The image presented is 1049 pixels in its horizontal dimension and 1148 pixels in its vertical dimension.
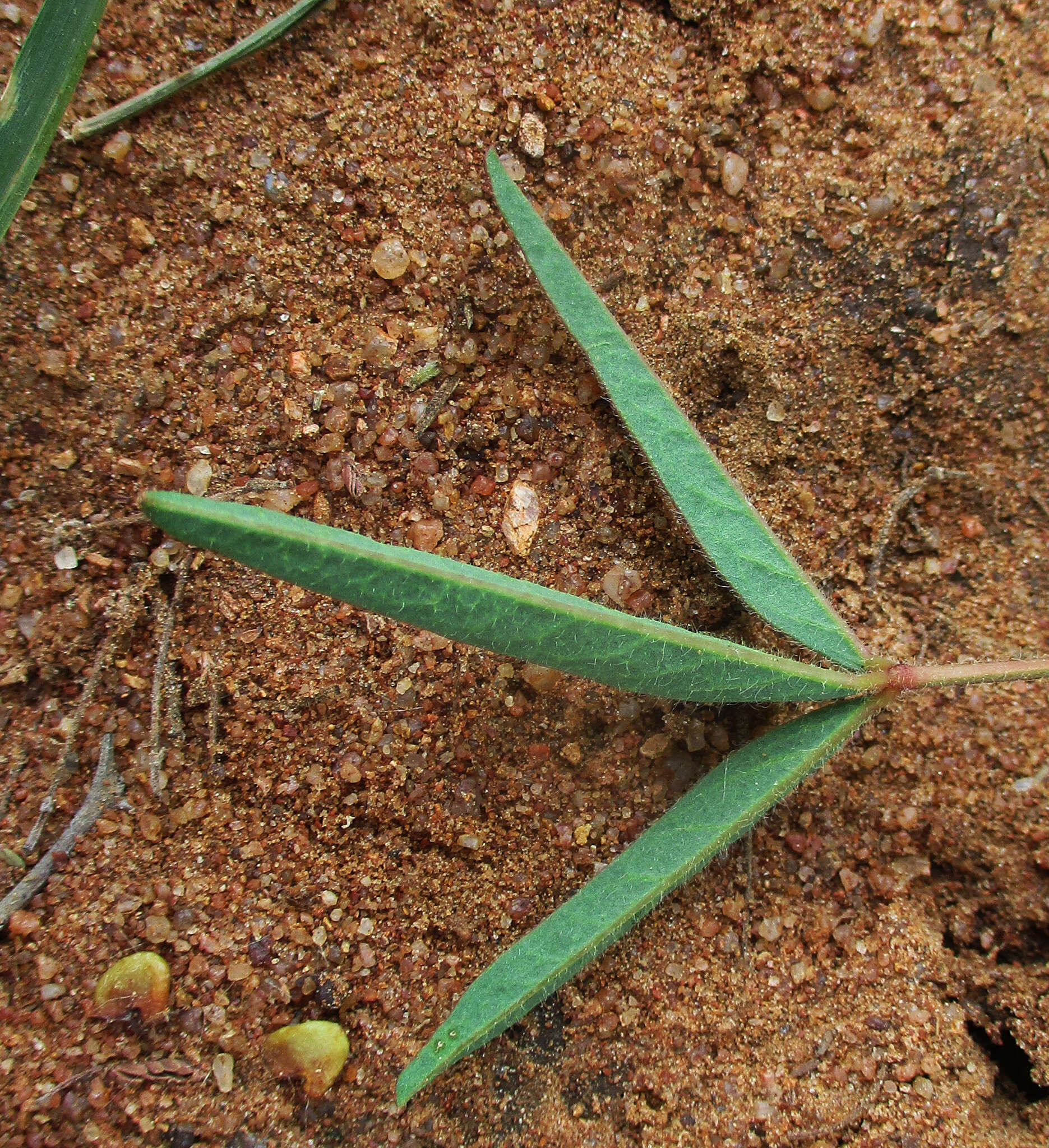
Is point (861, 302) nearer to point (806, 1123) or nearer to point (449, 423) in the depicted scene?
Answer: point (449, 423)

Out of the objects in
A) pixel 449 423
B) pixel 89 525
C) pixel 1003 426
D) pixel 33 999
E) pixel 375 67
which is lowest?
pixel 33 999

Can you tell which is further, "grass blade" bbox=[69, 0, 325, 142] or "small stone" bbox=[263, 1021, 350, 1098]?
"grass blade" bbox=[69, 0, 325, 142]

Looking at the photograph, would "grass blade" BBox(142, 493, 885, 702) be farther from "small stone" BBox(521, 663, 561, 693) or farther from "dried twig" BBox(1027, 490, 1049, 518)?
"dried twig" BBox(1027, 490, 1049, 518)

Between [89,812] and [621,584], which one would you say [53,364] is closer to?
[89,812]

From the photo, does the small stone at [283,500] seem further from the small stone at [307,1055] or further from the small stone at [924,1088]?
the small stone at [924,1088]

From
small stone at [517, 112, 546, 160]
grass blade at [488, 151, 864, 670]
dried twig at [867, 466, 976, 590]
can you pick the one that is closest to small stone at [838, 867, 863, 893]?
grass blade at [488, 151, 864, 670]

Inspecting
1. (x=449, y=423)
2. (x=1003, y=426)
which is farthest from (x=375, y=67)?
(x=1003, y=426)
